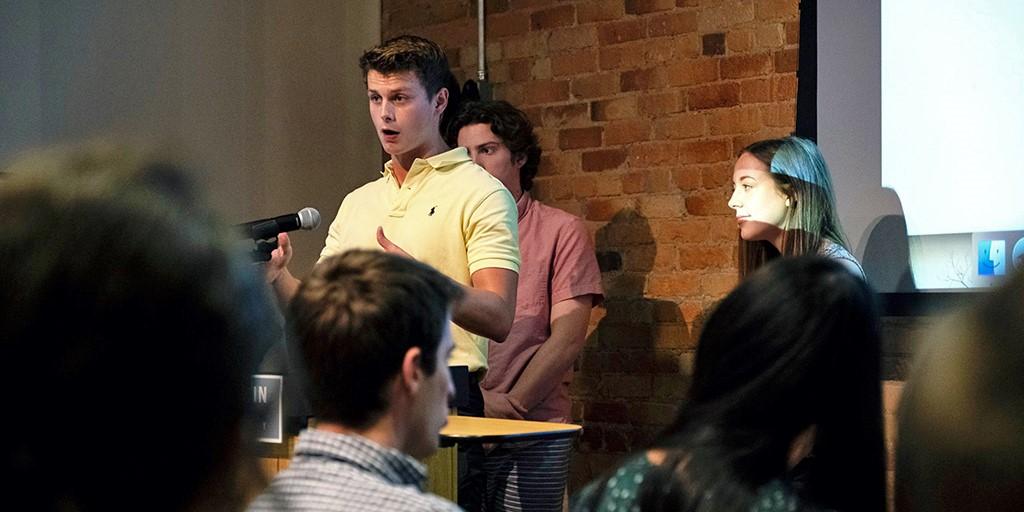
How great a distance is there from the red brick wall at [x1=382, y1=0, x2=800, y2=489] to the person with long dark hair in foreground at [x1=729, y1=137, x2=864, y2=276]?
1.55ft

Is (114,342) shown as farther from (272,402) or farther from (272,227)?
(272,227)

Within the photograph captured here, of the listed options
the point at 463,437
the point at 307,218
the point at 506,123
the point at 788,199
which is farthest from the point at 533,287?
the point at 463,437

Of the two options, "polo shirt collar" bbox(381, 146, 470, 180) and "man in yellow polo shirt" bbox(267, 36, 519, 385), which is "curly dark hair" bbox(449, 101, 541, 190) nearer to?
"man in yellow polo shirt" bbox(267, 36, 519, 385)

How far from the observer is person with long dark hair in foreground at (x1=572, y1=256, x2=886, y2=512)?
1.34 m

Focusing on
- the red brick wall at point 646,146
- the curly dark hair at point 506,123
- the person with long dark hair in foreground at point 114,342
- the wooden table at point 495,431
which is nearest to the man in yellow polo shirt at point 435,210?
the wooden table at point 495,431

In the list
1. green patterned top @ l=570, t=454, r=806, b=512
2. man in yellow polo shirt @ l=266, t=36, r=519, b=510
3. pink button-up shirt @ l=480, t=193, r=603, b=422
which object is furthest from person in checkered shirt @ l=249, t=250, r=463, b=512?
pink button-up shirt @ l=480, t=193, r=603, b=422

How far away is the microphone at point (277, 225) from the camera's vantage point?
239 cm

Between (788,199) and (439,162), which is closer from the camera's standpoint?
(439,162)

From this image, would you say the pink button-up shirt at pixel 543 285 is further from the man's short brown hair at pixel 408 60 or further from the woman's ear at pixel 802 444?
the woman's ear at pixel 802 444

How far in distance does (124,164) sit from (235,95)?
12.3ft

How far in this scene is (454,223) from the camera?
2.84 m

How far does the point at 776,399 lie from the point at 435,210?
1583 mm

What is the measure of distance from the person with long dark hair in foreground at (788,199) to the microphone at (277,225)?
Result: 46.7 inches

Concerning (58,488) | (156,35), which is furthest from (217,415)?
(156,35)
